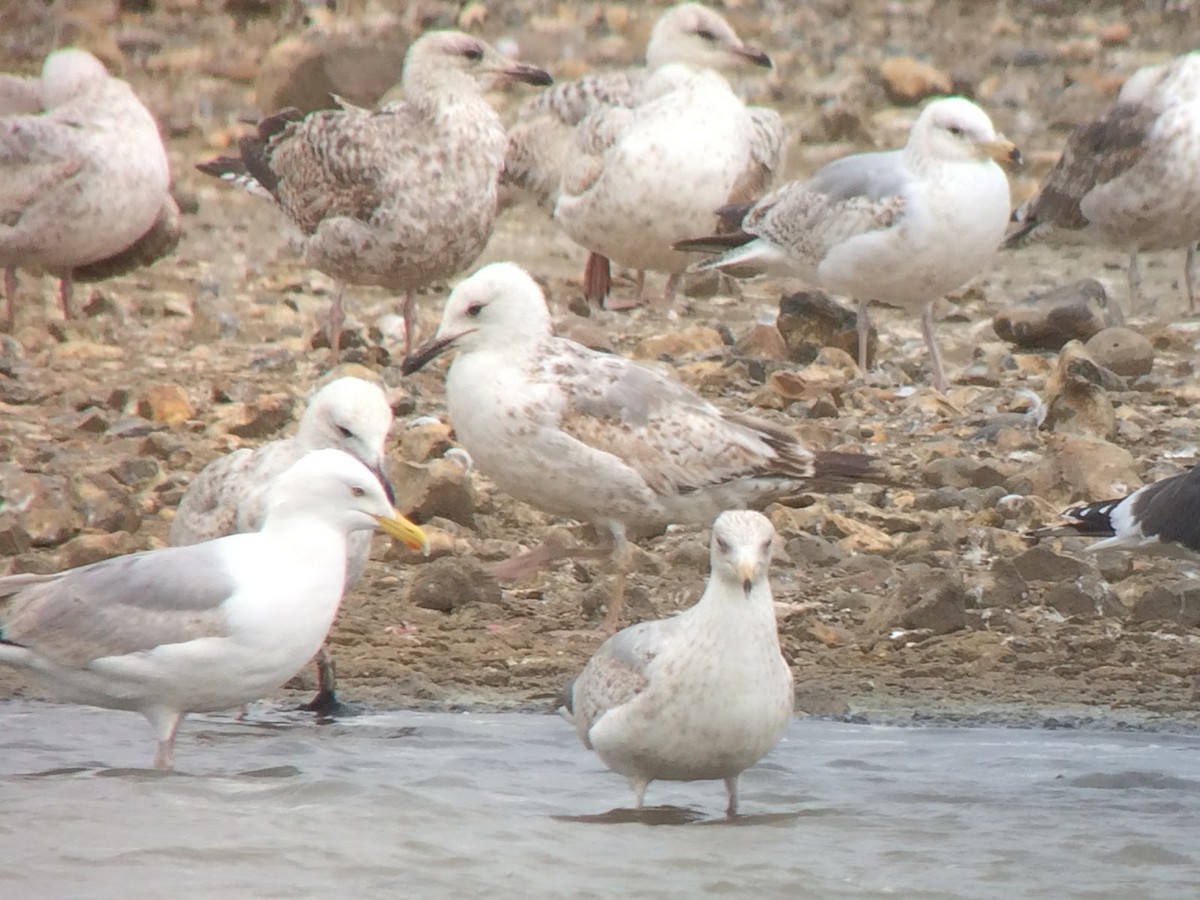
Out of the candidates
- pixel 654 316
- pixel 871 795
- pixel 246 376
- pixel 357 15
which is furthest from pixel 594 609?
pixel 357 15

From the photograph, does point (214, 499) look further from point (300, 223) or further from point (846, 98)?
point (846, 98)

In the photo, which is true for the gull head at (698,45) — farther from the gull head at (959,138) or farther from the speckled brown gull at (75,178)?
the speckled brown gull at (75,178)

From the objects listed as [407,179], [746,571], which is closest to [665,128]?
[407,179]

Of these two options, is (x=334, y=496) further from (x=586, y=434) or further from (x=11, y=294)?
(x=11, y=294)

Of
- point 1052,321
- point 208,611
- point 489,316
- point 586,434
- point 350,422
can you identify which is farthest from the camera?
point 1052,321

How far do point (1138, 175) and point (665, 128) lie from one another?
2.63 meters

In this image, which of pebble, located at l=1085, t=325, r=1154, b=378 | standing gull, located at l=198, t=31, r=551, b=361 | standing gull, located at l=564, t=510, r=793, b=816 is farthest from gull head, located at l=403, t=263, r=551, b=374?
pebble, located at l=1085, t=325, r=1154, b=378

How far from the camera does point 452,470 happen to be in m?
8.98

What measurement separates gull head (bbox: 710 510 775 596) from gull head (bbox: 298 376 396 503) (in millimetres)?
1460

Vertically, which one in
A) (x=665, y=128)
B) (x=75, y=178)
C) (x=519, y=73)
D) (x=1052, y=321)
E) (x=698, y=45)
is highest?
(x=698, y=45)

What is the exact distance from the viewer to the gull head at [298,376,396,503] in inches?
280

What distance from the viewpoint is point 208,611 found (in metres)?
6.18

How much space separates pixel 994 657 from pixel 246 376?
453 centimetres

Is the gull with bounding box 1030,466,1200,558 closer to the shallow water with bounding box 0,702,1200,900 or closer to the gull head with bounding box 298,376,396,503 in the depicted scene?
the shallow water with bounding box 0,702,1200,900
